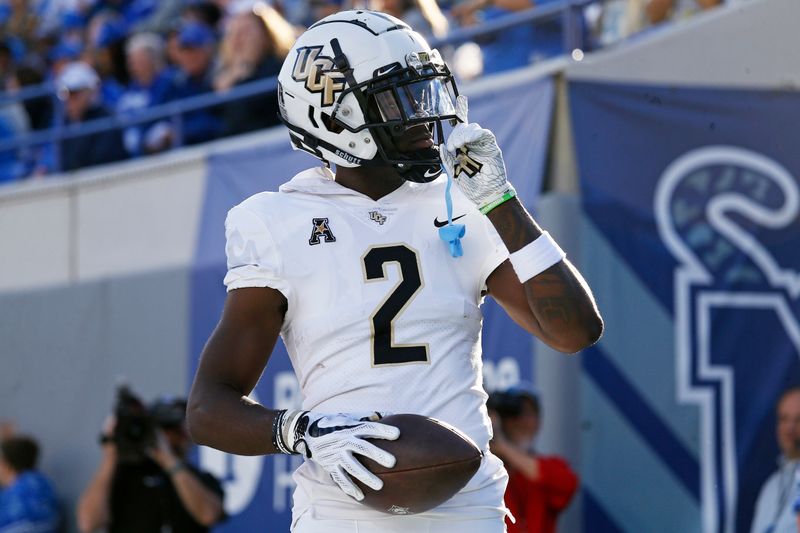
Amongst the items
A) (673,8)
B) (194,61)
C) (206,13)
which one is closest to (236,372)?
(673,8)

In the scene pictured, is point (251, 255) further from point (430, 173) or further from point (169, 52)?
point (169, 52)

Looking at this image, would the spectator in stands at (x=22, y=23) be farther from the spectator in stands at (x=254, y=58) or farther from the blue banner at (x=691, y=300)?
the blue banner at (x=691, y=300)

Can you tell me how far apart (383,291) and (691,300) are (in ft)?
12.4

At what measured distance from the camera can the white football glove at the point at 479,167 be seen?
9.74 ft

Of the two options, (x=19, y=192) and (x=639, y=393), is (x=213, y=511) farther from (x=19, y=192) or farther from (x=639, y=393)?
(x=19, y=192)

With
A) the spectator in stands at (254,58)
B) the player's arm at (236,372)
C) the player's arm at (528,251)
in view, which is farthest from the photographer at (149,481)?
the player's arm at (528,251)

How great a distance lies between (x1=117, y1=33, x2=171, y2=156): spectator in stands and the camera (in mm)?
9547

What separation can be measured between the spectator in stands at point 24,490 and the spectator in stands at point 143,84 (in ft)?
6.86

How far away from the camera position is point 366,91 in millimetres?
3186

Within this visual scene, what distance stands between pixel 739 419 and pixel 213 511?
95.8 inches

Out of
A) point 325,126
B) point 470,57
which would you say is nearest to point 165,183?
point 470,57

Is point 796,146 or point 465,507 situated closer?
point 465,507

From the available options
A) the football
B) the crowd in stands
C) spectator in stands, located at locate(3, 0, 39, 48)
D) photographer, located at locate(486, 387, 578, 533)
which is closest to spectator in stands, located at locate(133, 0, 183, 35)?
the crowd in stands

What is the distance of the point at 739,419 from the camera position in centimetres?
639
